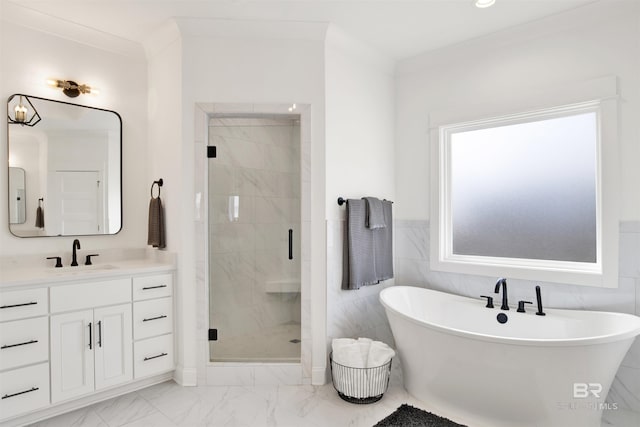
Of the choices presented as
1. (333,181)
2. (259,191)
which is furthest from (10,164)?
(333,181)

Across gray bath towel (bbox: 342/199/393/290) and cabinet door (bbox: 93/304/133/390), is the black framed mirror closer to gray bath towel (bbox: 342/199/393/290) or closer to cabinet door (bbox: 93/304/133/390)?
cabinet door (bbox: 93/304/133/390)

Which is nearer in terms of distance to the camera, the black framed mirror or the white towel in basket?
the white towel in basket

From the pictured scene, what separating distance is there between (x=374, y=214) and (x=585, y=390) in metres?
1.67

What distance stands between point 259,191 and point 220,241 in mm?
493

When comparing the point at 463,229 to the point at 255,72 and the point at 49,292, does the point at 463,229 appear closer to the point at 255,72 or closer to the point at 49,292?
the point at 255,72

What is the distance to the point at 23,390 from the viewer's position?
2164mm

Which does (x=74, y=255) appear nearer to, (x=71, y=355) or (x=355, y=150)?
(x=71, y=355)

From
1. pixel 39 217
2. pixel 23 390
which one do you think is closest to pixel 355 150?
pixel 39 217

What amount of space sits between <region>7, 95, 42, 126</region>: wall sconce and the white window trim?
10.1ft

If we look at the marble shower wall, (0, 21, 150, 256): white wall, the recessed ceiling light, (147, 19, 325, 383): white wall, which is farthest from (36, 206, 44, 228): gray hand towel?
the recessed ceiling light

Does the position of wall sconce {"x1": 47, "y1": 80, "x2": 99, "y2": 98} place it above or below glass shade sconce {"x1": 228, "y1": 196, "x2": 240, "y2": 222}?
above

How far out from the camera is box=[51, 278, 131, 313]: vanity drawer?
230cm

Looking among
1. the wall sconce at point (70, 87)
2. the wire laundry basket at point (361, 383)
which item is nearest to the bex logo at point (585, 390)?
the wire laundry basket at point (361, 383)

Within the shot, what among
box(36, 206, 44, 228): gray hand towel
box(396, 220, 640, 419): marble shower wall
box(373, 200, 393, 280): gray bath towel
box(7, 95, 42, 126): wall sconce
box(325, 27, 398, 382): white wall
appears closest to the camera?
box(396, 220, 640, 419): marble shower wall
